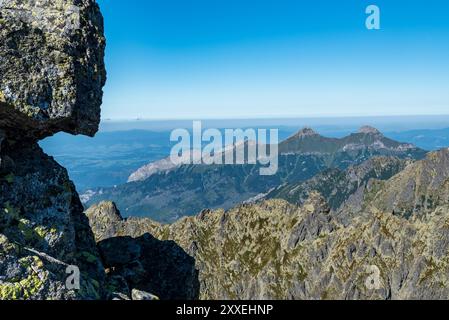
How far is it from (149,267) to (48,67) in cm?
1428

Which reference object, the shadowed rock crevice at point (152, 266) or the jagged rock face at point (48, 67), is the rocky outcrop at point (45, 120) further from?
the shadowed rock crevice at point (152, 266)

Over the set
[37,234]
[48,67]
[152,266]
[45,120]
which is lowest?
[152,266]

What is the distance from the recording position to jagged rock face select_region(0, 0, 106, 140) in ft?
55.1

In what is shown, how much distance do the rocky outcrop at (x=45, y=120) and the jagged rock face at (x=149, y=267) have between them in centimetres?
290

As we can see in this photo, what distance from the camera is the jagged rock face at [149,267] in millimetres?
22583

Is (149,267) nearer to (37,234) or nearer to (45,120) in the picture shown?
(37,234)

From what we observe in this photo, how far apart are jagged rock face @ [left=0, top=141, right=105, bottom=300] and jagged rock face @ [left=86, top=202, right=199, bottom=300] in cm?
236

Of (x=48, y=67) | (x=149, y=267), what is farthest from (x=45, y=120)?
(x=149, y=267)

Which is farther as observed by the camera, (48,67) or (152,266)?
(152,266)

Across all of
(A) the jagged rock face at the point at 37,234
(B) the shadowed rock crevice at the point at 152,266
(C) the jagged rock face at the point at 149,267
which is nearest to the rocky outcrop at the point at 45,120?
(A) the jagged rock face at the point at 37,234

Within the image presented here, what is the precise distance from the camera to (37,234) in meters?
17.1

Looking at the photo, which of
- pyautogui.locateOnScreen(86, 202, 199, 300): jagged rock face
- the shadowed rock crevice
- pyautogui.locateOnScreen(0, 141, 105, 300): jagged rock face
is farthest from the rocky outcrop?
the shadowed rock crevice
